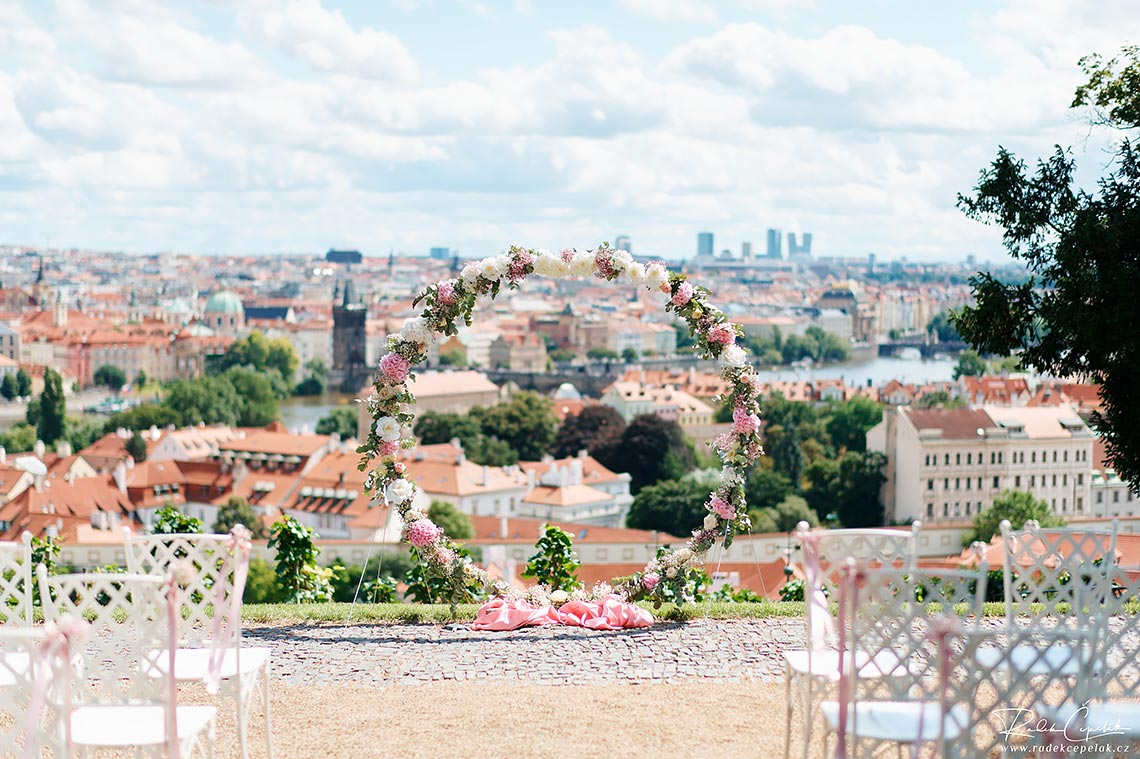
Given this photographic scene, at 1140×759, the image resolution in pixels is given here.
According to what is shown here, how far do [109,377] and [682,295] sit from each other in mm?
95944

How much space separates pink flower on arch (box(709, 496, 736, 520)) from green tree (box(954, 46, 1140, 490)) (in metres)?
1.78

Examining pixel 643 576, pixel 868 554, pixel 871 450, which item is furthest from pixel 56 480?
pixel 868 554

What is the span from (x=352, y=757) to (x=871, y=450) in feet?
141

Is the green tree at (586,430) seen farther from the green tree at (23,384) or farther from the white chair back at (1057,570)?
the white chair back at (1057,570)

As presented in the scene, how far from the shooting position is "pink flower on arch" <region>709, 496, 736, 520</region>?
7.18 metres

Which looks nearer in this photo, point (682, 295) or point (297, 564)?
point (682, 295)

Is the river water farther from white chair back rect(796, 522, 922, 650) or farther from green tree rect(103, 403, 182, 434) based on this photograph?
white chair back rect(796, 522, 922, 650)

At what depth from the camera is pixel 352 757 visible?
4.55 metres

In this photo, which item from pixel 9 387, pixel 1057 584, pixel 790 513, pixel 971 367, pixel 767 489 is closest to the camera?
pixel 1057 584

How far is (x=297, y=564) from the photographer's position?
792 centimetres

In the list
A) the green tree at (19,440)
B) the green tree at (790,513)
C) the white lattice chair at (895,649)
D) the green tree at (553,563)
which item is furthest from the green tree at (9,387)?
the white lattice chair at (895,649)

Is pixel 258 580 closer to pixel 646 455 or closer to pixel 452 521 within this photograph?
pixel 452 521

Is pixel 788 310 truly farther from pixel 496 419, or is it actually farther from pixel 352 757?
pixel 352 757

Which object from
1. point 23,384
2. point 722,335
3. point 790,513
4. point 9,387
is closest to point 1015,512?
point 790,513
